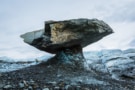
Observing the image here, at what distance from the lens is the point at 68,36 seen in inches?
607

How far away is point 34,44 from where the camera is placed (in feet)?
51.8

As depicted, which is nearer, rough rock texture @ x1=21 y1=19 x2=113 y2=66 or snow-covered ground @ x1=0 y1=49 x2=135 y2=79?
rough rock texture @ x1=21 y1=19 x2=113 y2=66

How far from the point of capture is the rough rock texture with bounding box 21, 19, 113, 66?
50.2 feet

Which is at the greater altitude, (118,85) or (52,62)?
(52,62)

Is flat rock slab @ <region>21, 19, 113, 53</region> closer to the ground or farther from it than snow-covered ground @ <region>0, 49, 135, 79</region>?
farther from it

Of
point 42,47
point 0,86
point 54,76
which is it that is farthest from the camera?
point 42,47

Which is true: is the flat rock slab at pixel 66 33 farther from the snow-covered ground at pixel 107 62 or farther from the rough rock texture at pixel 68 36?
the snow-covered ground at pixel 107 62

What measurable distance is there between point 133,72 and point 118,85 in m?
4.27

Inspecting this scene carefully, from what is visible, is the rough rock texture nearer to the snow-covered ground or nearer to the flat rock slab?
the flat rock slab

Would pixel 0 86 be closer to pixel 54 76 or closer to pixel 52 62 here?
pixel 54 76

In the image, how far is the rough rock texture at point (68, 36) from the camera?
15.3m

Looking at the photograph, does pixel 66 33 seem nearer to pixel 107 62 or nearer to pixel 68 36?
pixel 68 36

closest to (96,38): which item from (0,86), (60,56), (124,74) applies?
(60,56)

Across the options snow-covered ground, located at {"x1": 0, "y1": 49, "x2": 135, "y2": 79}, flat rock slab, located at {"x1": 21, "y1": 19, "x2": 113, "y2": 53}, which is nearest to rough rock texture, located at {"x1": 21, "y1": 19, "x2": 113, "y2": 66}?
flat rock slab, located at {"x1": 21, "y1": 19, "x2": 113, "y2": 53}
